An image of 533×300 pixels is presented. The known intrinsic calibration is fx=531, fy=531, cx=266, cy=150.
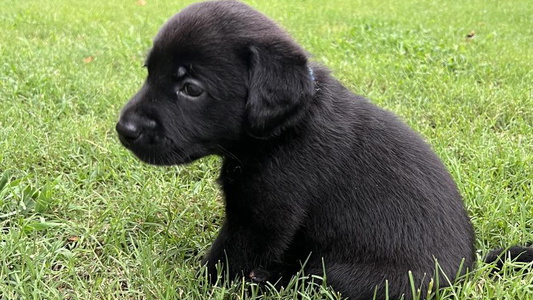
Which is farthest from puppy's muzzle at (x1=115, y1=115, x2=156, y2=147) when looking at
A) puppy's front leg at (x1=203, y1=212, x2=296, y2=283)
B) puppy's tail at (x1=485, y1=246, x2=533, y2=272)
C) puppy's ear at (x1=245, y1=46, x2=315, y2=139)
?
puppy's tail at (x1=485, y1=246, x2=533, y2=272)

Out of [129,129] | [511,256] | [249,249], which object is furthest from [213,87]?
[511,256]

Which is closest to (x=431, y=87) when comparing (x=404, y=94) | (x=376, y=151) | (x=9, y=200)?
(x=404, y=94)

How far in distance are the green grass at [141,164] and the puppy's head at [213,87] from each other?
Result: 0.60 meters

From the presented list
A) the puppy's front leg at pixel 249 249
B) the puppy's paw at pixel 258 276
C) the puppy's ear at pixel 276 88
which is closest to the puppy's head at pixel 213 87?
the puppy's ear at pixel 276 88

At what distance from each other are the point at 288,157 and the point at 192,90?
0.47 metres

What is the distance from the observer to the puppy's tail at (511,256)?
2.31 m

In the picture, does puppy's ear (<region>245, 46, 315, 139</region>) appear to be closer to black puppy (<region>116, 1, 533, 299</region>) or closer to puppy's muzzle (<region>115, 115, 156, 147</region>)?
black puppy (<region>116, 1, 533, 299</region>)

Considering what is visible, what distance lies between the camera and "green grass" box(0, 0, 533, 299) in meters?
2.21

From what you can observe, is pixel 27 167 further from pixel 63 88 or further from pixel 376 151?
pixel 376 151

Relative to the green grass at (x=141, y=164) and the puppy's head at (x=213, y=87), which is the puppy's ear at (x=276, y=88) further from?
the green grass at (x=141, y=164)

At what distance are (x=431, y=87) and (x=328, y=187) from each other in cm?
298

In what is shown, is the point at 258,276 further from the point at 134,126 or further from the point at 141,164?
the point at 141,164

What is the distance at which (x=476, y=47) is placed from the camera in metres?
6.73

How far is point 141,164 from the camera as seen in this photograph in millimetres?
3232
